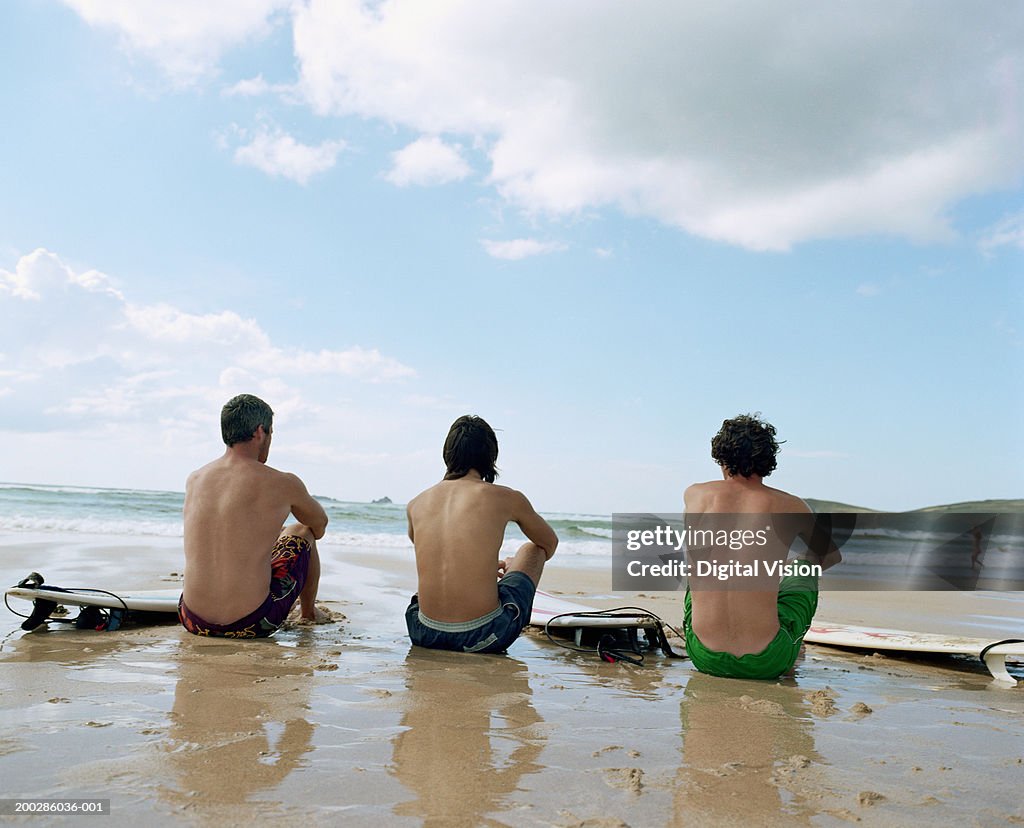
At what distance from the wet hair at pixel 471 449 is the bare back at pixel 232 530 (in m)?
0.82

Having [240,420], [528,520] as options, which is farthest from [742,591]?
[240,420]

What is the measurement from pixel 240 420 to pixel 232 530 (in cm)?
58

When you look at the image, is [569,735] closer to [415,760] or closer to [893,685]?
[415,760]

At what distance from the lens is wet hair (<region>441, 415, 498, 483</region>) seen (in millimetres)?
4113

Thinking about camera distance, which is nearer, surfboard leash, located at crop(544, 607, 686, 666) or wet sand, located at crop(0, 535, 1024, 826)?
wet sand, located at crop(0, 535, 1024, 826)

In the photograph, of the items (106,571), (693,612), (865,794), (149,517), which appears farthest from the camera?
(149,517)

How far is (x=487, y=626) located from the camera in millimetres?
3973

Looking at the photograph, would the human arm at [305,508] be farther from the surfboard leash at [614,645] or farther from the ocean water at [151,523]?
the ocean water at [151,523]

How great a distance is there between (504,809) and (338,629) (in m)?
3.15

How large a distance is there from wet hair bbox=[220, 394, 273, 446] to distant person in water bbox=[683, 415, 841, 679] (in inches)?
88.9

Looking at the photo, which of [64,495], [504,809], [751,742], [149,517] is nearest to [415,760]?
[504,809]

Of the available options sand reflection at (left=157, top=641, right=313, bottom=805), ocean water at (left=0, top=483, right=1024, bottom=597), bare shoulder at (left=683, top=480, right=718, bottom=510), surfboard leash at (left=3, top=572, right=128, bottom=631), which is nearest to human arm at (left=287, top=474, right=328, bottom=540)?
sand reflection at (left=157, top=641, right=313, bottom=805)

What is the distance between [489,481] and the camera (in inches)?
165

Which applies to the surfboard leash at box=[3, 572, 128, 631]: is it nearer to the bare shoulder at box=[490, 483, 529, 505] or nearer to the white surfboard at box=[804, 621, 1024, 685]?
the bare shoulder at box=[490, 483, 529, 505]
